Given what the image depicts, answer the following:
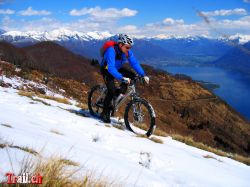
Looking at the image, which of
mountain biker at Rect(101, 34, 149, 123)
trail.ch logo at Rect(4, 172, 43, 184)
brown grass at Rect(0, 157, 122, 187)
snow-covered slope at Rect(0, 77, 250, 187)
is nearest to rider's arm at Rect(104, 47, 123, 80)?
mountain biker at Rect(101, 34, 149, 123)

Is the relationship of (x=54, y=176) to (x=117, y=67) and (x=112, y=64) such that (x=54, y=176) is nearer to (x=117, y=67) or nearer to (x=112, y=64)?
(x=112, y=64)

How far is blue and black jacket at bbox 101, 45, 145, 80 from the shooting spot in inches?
419

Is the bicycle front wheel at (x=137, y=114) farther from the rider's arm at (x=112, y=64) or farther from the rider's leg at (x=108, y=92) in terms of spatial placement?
the rider's arm at (x=112, y=64)

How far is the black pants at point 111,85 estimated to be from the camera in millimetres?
11336

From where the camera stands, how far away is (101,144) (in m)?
7.96

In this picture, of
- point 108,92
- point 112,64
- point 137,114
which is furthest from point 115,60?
point 137,114

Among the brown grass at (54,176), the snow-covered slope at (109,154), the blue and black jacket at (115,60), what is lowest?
the snow-covered slope at (109,154)

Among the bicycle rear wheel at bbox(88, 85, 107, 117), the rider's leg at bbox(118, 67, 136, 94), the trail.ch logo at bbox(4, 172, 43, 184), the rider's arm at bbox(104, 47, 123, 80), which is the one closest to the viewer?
the trail.ch logo at bbox(4, 172, 43, 184)

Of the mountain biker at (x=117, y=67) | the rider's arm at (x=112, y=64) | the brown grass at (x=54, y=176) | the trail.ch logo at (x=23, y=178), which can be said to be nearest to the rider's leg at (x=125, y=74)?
the mountain biker at (x=117, y=67)

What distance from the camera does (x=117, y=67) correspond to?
1121 centimetres

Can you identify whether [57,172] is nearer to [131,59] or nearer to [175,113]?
[131,59]

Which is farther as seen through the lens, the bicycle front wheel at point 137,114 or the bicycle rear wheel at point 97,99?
the bicycle rear wheel at point 97,99

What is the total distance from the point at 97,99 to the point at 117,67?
1.80 metres

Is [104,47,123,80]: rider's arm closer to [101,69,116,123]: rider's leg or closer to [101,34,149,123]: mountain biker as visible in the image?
[101,34,149,123]: mountain biker
